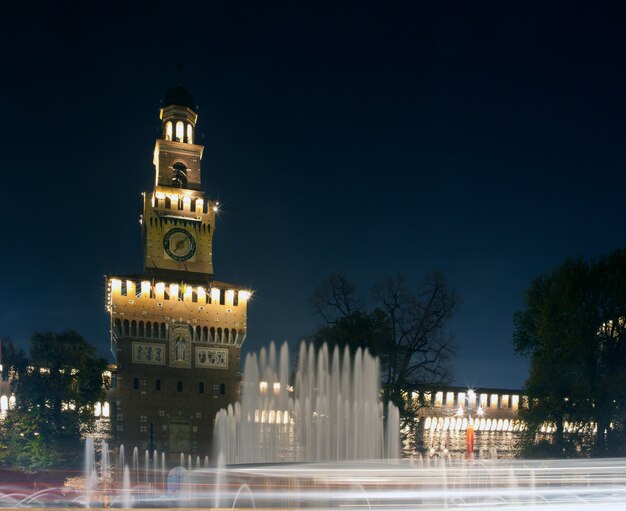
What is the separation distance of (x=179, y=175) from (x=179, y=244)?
582 centimetres

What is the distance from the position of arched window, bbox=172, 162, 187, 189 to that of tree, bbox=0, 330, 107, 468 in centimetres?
1515

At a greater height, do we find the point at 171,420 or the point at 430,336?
the point at 430,336

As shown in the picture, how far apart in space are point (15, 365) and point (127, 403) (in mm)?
7824

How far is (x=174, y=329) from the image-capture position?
182 ft

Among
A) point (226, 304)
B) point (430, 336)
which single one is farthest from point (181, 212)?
point (430, 336)

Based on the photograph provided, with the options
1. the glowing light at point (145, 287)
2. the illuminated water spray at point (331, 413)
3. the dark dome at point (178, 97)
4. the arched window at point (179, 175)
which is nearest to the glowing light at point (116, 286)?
the glowing light at point (145, 287)

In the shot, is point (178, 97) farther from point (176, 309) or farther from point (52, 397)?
point (52, 397)

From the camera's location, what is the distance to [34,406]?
157 feet

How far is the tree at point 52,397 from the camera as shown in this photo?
152 ft

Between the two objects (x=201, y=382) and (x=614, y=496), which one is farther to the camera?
(x=201, y=382)

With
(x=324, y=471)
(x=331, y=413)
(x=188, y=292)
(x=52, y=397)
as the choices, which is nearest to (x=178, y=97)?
(x=188, y=292)

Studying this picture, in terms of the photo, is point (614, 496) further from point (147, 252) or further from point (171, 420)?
point (147, 252)

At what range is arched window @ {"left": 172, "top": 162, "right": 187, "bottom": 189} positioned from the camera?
61.0 meters

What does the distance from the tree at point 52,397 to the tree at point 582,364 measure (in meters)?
26.1
